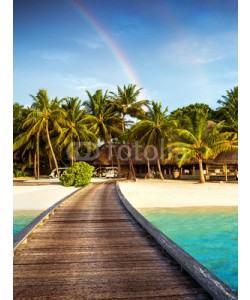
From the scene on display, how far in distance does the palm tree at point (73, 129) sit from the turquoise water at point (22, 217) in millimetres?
18664

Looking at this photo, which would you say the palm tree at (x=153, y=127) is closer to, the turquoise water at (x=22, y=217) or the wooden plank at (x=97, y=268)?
the turquoise water at (x=22, y=217)

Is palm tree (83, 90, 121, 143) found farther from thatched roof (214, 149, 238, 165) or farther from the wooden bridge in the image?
the wooden bridge

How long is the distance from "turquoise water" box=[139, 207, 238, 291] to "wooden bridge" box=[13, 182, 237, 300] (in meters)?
2.44

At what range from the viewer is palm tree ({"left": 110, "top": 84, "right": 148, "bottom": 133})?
29906mm

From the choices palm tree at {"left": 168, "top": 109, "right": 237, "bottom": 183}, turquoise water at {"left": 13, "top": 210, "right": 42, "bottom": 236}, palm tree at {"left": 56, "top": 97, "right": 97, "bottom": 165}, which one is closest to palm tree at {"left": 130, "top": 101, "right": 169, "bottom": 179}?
palm tree at {"left": 168, "top": 109, "right": 237, "bottom": 183}

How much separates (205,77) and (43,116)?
26.6 metres

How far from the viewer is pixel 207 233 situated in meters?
9.51

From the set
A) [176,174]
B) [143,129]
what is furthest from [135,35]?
[176,174]

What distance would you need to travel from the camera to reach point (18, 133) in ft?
121

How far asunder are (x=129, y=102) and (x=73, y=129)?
6391 millimetres

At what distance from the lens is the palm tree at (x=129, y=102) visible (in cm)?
2991

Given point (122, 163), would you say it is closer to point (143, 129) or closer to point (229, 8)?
point (143, 129)
